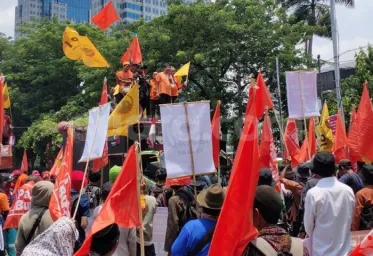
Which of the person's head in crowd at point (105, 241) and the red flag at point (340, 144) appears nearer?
the person's head in crowd at point (105, 241)

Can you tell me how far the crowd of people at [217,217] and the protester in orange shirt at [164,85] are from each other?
703cm

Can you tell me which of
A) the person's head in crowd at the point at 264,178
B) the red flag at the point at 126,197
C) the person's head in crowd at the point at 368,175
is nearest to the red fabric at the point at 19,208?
the red flag at the point at 126,197

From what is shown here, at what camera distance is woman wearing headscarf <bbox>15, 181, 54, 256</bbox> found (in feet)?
15.9

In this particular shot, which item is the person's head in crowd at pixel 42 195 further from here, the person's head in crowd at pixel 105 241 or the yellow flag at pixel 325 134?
the yellow flag at pixel 325 134

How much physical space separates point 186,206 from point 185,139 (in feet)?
4.01

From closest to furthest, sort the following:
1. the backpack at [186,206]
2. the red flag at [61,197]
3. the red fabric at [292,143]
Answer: the red flag at [61,197], the backpack at [186,206], the red fabric at [292,143]

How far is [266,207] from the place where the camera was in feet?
10.6

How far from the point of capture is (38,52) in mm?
33500

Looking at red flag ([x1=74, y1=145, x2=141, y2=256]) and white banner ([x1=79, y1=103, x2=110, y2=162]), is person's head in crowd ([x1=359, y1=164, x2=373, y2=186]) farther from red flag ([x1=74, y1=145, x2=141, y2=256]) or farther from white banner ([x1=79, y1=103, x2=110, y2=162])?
white banner ([x1=79, y1=103, x2=110, y2=162])

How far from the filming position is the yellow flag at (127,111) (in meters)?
8.19

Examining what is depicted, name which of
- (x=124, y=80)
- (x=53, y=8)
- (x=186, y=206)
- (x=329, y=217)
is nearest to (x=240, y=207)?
(x=329, y=217)

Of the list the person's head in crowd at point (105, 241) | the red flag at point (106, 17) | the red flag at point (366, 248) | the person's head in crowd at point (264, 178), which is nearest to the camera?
the red flag at point (366, 248)

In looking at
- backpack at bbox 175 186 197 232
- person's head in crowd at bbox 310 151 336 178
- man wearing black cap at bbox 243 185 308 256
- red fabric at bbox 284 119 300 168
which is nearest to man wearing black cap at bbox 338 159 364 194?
backpack at bbox 175 186 197 232

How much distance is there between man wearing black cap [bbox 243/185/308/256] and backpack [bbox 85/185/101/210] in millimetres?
3767
